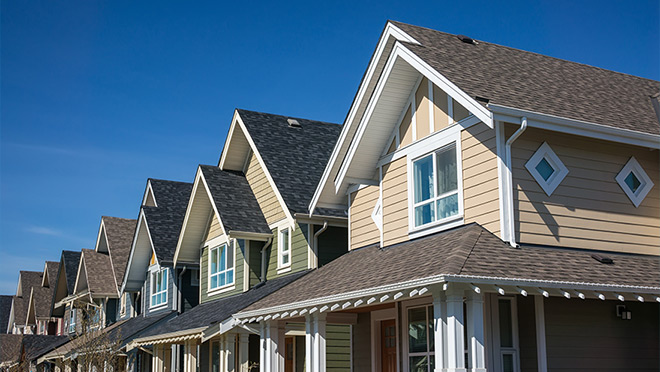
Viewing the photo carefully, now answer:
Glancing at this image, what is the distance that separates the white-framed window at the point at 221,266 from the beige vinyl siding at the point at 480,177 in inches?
446

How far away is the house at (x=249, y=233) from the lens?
2062 cm

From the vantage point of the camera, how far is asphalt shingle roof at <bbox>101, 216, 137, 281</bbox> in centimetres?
3488

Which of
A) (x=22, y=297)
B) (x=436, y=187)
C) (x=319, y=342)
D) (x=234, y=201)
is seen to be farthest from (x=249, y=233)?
(x=22, y=297)

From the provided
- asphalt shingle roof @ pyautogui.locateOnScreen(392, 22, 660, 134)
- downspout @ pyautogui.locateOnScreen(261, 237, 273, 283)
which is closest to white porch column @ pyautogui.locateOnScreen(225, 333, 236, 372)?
downspout @ pyautogui.locateOnScreen(261, 237, 273, 283)

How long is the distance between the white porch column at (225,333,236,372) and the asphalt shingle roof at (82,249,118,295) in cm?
1640

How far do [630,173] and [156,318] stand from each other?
1925 centimetres

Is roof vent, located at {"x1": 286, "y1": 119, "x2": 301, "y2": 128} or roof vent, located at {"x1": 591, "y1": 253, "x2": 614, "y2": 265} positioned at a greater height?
roof vent, located at {"x1": 286, "y1": 119, "x2": 301, "y2": 128}

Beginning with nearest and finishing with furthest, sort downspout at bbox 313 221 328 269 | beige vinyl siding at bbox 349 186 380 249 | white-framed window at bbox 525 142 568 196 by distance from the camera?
white-framed window at bbox 525 142 568 196 → beige vinyl siding at bbox 349 186 380 249 → downspout at bbox 313 221 328 269

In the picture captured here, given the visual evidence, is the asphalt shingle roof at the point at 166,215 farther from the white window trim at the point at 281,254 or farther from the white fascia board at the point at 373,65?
the white fascia board at the point at 373,65

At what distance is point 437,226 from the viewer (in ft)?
48.5

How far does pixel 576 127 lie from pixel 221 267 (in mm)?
14408

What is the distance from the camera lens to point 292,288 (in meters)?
17.5

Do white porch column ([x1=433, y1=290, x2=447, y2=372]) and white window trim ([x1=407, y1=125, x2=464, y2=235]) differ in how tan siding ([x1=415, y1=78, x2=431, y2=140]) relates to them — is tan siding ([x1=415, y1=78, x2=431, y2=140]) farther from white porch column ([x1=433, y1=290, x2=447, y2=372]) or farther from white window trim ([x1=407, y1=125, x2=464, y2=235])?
white porch column ([x1=433, y1=290, x2=447, y2=372])

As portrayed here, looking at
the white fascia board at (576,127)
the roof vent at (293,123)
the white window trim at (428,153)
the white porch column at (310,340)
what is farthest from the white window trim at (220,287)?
the white fascia board at (576,127)
